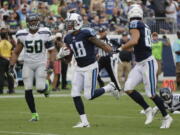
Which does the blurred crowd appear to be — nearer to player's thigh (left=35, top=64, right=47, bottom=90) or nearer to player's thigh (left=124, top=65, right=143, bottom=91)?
player's thigh (left=35, top=64, right=47, bottom=90)

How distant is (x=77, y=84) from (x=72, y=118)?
172cm

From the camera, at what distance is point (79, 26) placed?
41.0ft

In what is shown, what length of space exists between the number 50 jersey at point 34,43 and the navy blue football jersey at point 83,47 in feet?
4.11

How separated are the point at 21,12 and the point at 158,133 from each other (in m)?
15.3

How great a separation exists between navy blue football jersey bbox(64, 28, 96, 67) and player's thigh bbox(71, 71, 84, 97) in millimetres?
167

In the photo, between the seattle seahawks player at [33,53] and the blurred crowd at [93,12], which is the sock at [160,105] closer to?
the seattle seahawks player at [33,53]

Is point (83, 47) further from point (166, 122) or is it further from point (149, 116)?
point (166, 122)

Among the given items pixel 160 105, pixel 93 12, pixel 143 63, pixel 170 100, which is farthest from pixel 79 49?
pixel 93 12

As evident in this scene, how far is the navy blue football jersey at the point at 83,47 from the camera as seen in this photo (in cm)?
1239

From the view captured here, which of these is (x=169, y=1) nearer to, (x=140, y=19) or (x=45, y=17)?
(x=45, y=17)

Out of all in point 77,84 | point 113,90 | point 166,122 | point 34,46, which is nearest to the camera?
point 166,122

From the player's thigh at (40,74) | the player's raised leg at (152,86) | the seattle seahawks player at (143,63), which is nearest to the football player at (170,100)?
the seattle seahawks player at (143,63)

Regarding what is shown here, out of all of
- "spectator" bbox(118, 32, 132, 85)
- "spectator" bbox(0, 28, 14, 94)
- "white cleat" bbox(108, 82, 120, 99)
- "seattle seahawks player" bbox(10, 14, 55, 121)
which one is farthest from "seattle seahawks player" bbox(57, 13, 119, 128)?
"spectator" bbox(118, 32, 132, 85)

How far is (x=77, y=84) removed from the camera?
1234 cm
